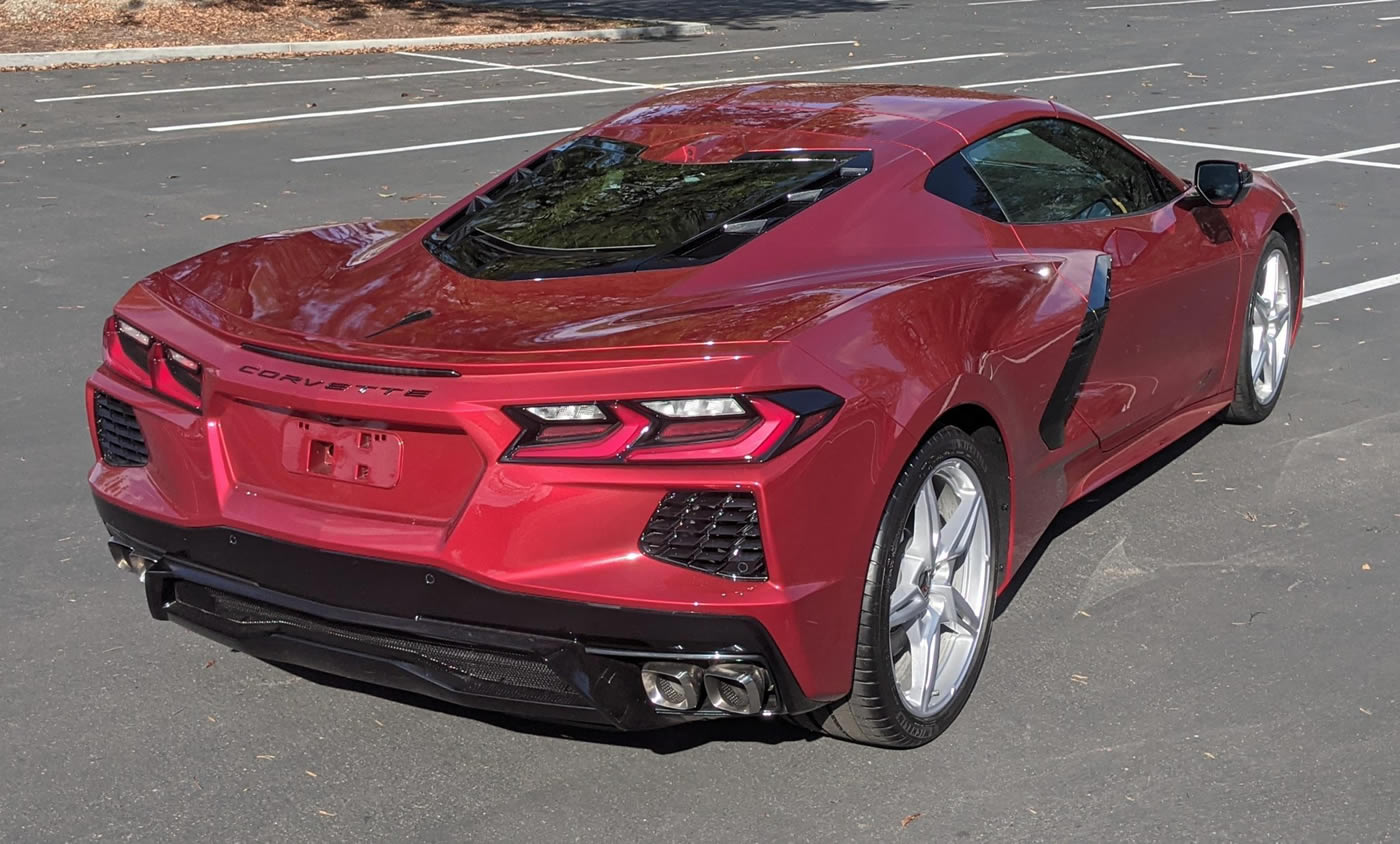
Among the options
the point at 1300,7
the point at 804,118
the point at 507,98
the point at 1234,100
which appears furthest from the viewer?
the point at 1300,7

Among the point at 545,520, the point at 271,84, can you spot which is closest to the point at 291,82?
the point at 271,84

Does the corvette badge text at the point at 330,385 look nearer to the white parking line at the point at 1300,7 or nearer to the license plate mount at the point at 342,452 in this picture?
the license plate mount at the point at 342,452

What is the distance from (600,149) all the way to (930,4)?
76.0 feet

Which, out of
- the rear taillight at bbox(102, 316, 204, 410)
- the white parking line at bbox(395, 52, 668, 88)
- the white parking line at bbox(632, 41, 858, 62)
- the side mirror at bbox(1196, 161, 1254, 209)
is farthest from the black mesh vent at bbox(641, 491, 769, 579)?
the white parking line at bbox(632, 41, 858, 62)

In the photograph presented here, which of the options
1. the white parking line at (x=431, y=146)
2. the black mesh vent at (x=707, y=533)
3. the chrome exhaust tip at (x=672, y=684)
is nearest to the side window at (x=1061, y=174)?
the black mesh vent at (x=707, y=533)

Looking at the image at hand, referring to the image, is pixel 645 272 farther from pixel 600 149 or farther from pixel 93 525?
pixel 93 525

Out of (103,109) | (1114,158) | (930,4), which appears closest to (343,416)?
(1114,158)

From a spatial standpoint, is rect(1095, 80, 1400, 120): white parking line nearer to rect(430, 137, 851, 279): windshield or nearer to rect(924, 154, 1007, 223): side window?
rect(924, 154, 1007, 223): side window

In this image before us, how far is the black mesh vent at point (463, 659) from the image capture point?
339cm

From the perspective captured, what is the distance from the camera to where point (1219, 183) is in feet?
18.3

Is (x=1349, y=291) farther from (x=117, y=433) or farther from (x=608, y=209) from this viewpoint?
(x=117, y=433)

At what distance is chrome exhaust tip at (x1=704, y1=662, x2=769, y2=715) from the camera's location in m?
3.36

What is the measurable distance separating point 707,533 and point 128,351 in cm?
162

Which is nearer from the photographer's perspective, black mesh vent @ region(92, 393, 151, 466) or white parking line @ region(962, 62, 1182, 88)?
black mesh vent @ region(92, 393, 151, 466)
